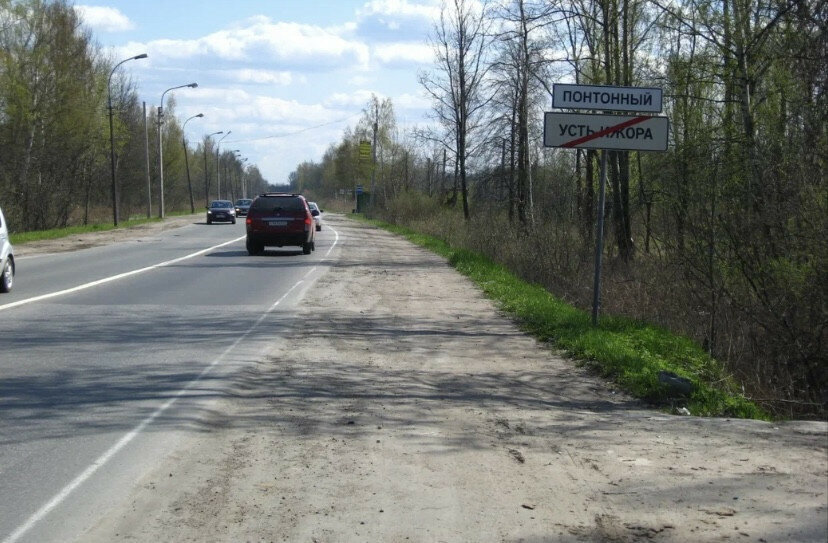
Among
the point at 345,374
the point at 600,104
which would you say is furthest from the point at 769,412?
the point at 600,104

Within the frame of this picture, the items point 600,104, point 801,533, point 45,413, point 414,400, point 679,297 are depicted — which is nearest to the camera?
point 801,533

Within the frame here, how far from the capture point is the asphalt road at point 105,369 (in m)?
5.65

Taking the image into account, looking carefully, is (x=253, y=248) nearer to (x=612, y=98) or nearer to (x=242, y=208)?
(x=612, y=98)

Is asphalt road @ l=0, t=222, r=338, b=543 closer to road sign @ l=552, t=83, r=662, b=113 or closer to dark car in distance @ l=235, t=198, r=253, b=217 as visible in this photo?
road sign @ l=552, t=83, r=662, b=113

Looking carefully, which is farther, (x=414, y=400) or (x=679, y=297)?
(x=679, y=297)

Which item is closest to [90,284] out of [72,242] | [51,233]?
[72,242]

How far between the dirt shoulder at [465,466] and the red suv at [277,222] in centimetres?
1838

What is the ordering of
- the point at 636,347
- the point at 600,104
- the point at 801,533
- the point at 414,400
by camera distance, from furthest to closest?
the point at 600,104 → the point at 636,347 → the point at 414,400 → the point at 801,533

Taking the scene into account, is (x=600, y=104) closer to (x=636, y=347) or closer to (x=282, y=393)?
(x=636, y=347)

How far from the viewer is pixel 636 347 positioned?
1089cm

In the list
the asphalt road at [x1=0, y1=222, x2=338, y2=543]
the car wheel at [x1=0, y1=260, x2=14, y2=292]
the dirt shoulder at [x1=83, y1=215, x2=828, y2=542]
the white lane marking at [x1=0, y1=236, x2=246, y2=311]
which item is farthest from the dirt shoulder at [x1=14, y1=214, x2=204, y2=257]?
the dirt shoulder at [x1=83, y1=215, x2=828, y2=542]

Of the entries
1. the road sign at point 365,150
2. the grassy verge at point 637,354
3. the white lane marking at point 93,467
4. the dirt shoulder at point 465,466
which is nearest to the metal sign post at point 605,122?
the grassy verge at point 637,354

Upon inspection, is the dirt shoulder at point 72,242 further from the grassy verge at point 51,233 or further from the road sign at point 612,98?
the road sign at point 612,98

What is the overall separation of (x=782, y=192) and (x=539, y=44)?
17974 mm
